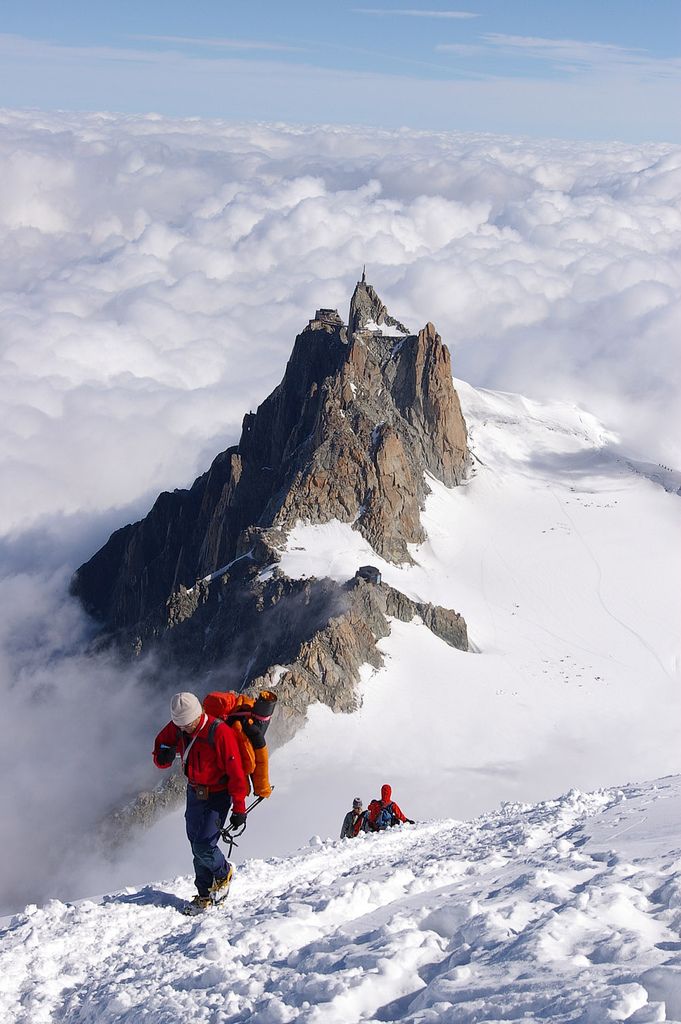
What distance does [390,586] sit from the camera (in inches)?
2359

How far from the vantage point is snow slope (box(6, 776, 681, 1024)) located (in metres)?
7.89

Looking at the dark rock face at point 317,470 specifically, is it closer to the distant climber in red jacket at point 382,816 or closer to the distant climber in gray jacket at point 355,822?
the distant climber in gray jacket at point 355,822

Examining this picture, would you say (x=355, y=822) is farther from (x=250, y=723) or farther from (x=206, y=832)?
(x=250, y=723)

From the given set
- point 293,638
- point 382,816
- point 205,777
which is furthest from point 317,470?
point 205,777

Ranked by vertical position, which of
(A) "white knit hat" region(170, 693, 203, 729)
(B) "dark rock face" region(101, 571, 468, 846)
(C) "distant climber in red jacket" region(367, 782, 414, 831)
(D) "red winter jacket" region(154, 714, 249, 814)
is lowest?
(D) "red winter jacket" region(154, 714, 249, 814)

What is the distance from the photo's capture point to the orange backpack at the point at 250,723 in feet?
37.9

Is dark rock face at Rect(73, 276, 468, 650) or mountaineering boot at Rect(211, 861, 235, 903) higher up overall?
dark rock face at Rect(73, 276, 468, 650)

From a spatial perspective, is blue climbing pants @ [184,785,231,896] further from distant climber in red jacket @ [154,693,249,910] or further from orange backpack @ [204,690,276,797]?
orange backpack @ [204,690,276,797]

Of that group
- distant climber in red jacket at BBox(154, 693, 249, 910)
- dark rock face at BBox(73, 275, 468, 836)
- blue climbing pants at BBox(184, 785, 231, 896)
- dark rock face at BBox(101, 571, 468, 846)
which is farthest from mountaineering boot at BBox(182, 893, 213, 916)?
dark rock face at BBox(73, 275, 468, 836)

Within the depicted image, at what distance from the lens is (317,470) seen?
66875 millimetres

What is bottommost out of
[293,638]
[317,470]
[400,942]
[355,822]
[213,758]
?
[400,942]

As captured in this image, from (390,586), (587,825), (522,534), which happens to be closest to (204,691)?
(390,586)

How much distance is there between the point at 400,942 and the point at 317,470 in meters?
58.1

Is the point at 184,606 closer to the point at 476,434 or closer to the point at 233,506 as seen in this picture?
the point at 233,506
